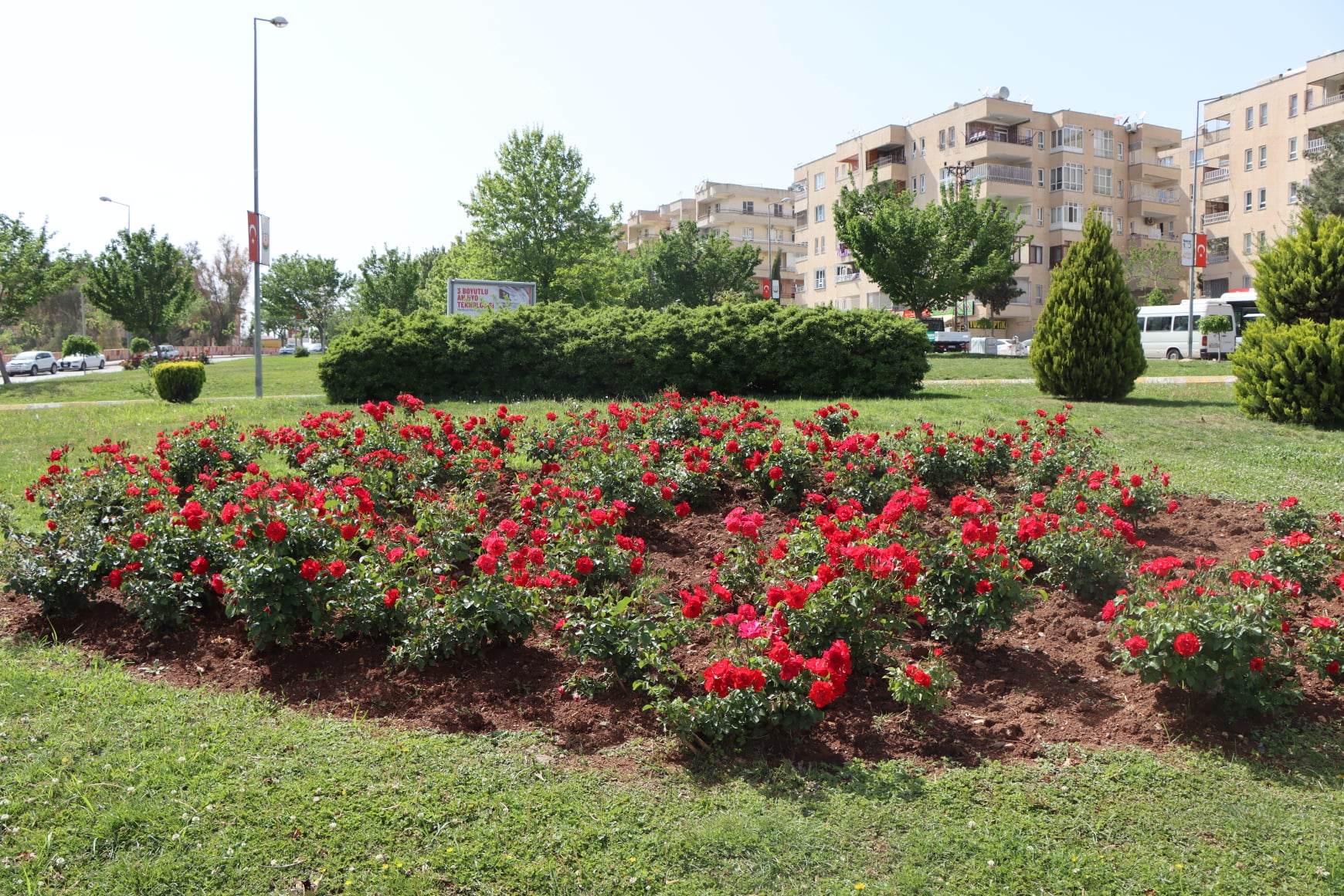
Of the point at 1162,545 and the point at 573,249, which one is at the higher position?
the point at 573,249

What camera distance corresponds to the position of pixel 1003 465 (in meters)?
7.78

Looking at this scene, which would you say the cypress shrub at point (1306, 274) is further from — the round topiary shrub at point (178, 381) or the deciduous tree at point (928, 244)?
the deciduous tree at point (928, 244)

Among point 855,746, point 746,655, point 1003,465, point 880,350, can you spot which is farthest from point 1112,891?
point 880,350

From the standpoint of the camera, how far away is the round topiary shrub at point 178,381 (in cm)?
1694

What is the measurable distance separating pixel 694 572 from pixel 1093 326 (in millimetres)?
10621

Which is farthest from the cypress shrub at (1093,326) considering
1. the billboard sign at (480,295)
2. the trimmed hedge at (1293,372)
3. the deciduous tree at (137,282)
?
the deciduous tree at (137,282)

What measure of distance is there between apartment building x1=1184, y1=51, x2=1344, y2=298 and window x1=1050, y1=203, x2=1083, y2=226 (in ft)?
22.0

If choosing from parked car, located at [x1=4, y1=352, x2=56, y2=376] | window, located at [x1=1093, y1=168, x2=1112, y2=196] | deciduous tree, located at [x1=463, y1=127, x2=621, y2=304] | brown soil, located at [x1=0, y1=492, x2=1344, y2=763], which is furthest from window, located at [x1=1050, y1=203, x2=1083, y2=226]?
brown soil, located at [x1=0, y1=492, x2=1344, y2=763]

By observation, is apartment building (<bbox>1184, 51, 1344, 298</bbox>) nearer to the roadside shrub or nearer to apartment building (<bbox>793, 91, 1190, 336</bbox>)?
apartment building (<bbox>793, 91, 1190, 336</bbox>)

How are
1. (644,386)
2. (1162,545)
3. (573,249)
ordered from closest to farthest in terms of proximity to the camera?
(1162,545), (644,386), (573,249)

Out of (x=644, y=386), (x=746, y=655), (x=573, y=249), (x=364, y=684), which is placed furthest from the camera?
(x=573, y=249)

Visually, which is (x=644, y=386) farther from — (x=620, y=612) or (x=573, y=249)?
(x=573, y=249)

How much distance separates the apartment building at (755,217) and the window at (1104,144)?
2991 centimetres

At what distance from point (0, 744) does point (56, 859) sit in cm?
103
